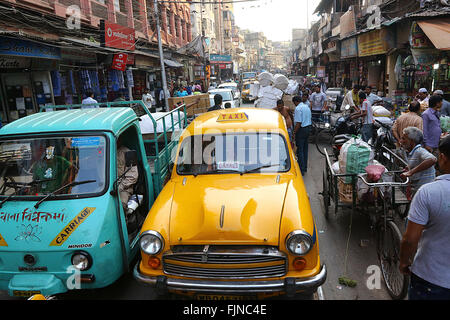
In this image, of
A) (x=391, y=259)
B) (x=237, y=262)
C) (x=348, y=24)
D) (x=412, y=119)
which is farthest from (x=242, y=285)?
(x=348, y=24)

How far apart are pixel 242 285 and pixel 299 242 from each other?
66 cm

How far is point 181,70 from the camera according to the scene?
111ft

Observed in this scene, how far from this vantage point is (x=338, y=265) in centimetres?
457

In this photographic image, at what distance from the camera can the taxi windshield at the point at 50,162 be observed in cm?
406

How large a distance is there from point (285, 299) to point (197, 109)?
869 centimetres

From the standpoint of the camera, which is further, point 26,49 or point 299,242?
point 26,49

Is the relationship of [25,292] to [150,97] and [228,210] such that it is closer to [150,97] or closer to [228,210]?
[228,210]

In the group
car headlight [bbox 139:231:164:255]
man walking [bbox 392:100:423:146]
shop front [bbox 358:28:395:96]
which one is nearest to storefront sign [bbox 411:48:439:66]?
man walking [bbox 392:100:423:146]

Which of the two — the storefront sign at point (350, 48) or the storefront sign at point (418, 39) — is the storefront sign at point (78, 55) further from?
the storefront sign at point (350, 48)

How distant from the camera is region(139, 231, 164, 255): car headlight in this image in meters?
3.43

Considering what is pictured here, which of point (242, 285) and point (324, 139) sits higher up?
point (242, 285)

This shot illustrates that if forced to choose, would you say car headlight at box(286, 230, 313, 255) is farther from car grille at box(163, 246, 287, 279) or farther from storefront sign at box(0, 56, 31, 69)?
storefront sign at box(0, 56, 31, 69)
